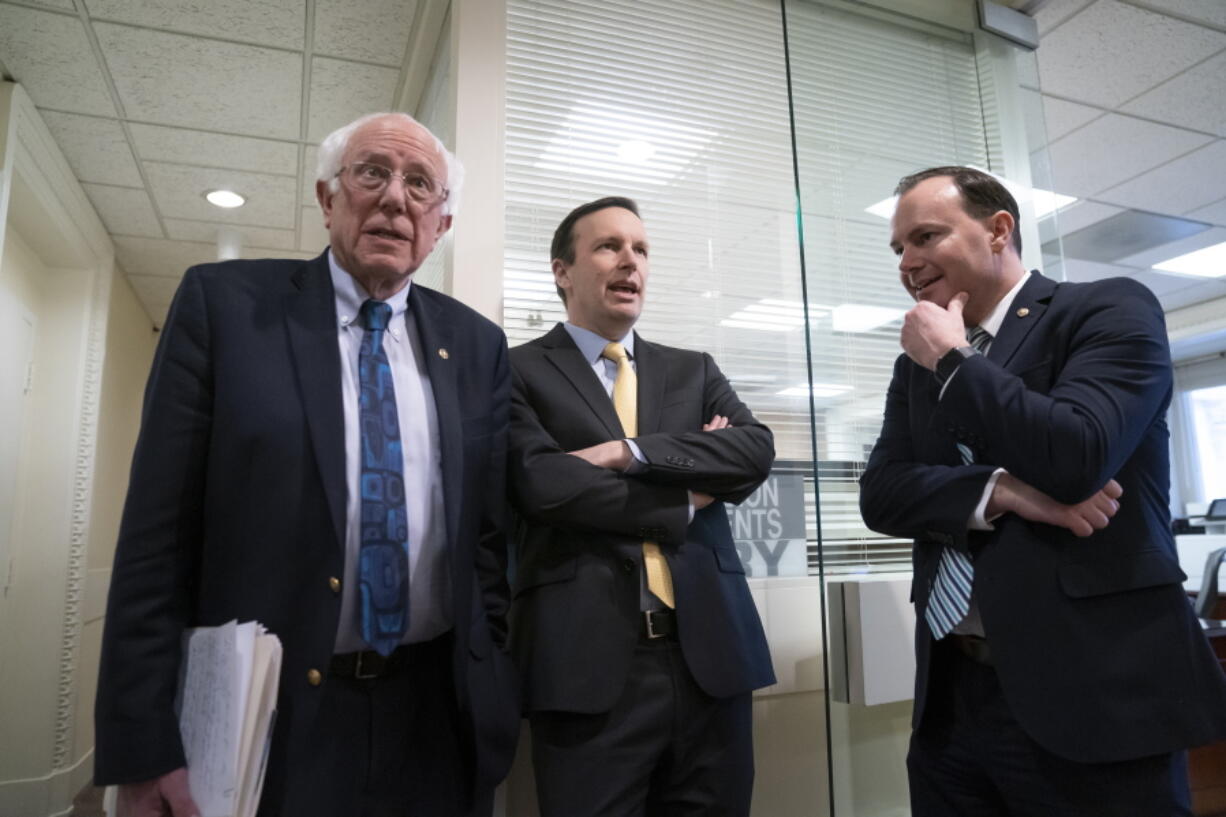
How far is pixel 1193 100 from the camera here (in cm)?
378

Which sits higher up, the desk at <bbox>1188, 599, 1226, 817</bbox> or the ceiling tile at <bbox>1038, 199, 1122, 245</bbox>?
the ceiling tile at <bbox>1038, 199, 1122, 245</bbox>

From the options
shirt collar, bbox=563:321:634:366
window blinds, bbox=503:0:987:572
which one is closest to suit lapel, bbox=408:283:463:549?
shirt collar, bbox=563:321:634:366

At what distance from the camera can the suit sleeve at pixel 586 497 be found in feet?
4.76

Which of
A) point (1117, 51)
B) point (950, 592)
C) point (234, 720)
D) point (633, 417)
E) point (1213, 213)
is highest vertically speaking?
point (1213, 213)

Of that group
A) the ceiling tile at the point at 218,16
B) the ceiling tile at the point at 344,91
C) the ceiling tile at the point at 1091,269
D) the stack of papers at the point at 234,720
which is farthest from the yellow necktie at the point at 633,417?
the ceiling tile at the point at 1091,269

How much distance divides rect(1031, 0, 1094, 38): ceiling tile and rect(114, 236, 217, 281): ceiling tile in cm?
467

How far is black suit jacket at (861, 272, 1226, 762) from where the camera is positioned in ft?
3.66

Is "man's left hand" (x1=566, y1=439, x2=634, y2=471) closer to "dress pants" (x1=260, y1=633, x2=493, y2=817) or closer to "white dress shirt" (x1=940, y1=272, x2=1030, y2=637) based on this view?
"dress pants" (x1=260, y1=633, x2=493, y2=817)

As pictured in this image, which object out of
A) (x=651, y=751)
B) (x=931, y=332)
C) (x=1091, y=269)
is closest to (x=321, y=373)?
(x=651, y=751)

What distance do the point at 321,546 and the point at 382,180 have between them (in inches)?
27.5

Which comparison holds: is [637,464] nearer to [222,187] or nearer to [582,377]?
[582,377]

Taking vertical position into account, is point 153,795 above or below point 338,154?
below

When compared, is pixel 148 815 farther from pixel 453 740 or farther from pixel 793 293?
pixel 793 293

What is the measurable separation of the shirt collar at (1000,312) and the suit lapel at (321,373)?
112 centimetres
